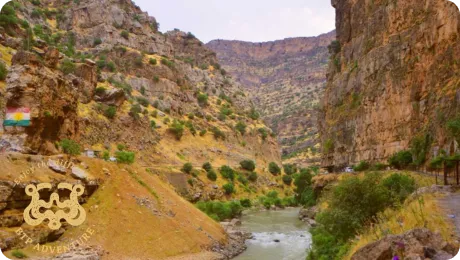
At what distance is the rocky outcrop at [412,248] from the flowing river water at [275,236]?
1582 centimetres

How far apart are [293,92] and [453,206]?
144537 mm

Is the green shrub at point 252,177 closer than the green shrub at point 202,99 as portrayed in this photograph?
Yes

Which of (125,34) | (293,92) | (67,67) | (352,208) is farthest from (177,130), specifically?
(293,92)

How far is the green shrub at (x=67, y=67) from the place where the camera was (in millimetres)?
41534

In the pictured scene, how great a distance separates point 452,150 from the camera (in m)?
22.9

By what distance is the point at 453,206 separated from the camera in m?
13.5

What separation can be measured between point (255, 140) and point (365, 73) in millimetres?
39809

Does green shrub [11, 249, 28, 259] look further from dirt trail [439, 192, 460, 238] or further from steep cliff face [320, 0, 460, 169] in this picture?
steep cliff face [320, 0, 460, 169]

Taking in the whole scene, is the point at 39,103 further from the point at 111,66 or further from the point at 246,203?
the point at 111,66

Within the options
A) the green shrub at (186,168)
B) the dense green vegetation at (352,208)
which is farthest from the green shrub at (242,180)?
the dense green vegetation at (352,208)

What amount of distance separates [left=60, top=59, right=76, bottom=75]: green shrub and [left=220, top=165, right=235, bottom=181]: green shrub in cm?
2394

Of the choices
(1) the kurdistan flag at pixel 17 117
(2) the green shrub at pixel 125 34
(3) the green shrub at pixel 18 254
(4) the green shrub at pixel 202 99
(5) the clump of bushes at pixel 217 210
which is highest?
(2) the green shrub at pixel 125 34

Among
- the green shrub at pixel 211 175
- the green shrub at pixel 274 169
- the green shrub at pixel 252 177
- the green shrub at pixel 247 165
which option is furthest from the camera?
the green shrub at pixel 274 169

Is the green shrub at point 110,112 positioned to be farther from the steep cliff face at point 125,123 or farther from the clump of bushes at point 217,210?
the clump of bushes at point 217,210
